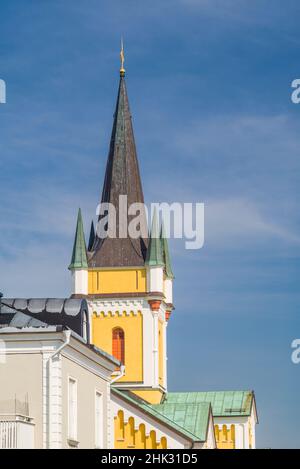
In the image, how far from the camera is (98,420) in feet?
122

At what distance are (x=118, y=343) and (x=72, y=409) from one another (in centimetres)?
3681

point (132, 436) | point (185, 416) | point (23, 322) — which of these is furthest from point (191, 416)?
point (23, 322)

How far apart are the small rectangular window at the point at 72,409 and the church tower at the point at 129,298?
3527 cm

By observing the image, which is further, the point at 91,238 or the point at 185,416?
the point at 91,238

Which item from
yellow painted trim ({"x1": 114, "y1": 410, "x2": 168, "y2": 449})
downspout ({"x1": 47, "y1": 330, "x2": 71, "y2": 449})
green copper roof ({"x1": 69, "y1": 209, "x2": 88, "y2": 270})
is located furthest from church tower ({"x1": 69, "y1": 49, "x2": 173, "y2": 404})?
downspout ({"x1": 47, "y1": 330, "x2": 71, "y2": 449})

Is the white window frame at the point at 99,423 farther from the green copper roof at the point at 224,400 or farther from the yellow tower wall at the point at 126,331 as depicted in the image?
the green copper roof at the point at 224,400

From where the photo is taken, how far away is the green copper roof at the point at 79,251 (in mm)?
71250

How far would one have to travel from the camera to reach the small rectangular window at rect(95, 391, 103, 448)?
36938 mm

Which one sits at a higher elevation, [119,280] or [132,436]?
[119,280]

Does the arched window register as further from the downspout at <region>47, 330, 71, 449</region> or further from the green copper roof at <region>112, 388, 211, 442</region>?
the downspout at <region>47, 330, 71, 449</region>

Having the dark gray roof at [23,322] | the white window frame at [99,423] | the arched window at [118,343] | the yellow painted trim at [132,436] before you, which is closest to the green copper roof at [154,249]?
the arched window at [118,343]

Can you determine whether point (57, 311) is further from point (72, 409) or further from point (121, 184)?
point (121, 184)

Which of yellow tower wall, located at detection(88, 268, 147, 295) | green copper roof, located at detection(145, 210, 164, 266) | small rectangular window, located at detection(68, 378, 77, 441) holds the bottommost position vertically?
small rectangular window, located at detection(68, 378, 77, 441)
